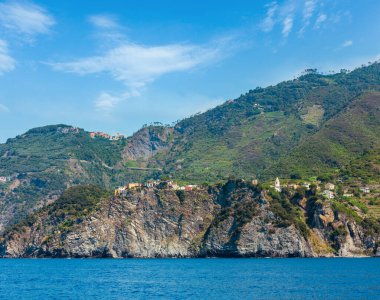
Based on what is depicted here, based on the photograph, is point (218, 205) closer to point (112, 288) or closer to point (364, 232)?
point (364, 232)

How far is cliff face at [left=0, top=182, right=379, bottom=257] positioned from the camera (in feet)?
454

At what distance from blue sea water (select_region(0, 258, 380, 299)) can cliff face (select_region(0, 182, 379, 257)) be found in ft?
77.9

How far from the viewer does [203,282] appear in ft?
276

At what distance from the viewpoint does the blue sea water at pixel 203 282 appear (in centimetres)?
7019

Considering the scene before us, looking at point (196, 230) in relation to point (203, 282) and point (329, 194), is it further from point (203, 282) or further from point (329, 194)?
point (203, 282)

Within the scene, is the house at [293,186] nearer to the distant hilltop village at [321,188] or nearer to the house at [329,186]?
the distant hilltop village at [321,188]

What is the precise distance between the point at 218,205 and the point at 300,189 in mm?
22372

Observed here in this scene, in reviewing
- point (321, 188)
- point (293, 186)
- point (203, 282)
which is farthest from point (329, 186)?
point (203, 282)

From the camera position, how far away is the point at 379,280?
3228 inches

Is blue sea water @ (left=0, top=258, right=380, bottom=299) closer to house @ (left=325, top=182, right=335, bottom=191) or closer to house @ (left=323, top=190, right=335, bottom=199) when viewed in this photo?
house @ (left=323, top=190, right=335, bottom=199)

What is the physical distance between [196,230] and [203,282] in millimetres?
66522

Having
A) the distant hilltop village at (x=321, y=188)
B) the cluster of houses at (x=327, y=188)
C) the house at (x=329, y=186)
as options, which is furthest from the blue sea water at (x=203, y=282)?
the house at (x=329, y=186)

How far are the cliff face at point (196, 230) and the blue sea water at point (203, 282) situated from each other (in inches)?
934

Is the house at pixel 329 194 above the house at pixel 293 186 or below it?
below
